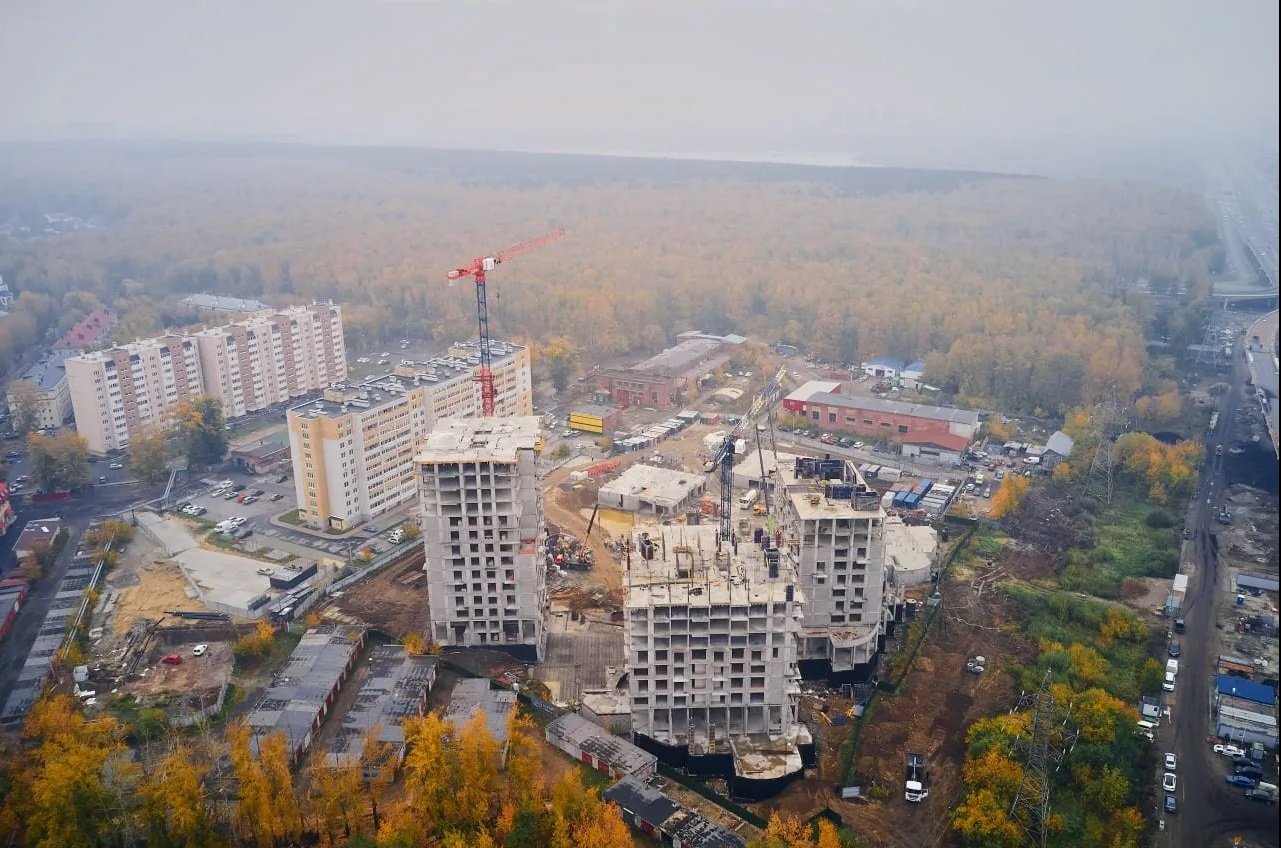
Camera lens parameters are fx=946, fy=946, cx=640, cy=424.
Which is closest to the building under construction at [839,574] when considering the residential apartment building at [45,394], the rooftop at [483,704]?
the rooftop at [483,704]

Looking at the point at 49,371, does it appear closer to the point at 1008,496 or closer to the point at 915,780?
the point at 1008,496

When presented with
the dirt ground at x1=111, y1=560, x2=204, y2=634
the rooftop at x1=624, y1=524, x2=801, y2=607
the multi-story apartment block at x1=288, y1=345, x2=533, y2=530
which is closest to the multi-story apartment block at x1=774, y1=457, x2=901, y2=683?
the rooftop at x1=624, y1=524, x2=801, y2=607

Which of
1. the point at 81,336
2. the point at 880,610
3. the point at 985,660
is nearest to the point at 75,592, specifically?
the point at 880,610

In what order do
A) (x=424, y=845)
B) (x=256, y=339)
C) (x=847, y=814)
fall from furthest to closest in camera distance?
(x=256, y=339) < (x=847, y=814) < (x=424, y=845)

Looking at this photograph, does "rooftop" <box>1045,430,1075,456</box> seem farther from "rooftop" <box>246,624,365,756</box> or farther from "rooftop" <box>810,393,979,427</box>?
"rooftop" <box>246,624,365,756</box>

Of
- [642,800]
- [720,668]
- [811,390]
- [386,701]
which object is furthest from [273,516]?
[811,390]

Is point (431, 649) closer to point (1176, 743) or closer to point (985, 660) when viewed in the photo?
point (985, 660)
